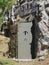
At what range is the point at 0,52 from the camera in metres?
17.0

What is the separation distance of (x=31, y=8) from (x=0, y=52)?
2.84 meters

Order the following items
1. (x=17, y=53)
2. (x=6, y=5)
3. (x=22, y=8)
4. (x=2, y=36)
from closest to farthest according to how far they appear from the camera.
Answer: (x=6, y=5)
(x=17, y=53)
(x=22, y=8)
(x=2, y=36)

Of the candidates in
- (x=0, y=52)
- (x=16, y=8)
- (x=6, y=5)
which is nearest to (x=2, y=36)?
(x=16, y=8)

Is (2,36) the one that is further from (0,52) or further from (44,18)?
(44,18)

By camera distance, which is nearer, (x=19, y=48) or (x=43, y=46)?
(x=43, y=46)

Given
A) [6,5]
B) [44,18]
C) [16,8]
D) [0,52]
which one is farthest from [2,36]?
[6,5]

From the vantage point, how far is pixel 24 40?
16281mm

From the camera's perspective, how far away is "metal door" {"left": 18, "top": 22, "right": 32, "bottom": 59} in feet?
52.9

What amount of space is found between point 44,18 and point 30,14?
153 centimetres

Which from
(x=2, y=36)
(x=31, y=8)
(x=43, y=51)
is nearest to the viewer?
(x=43, y=51)

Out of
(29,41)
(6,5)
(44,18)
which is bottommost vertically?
(29,41)

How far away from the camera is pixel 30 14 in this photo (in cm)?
1706

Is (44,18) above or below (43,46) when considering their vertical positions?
above

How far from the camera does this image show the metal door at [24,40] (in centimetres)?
1611
